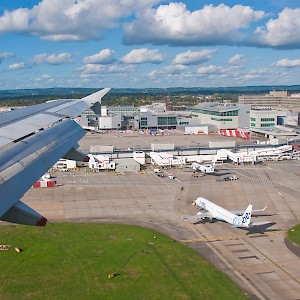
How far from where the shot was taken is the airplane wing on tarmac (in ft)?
33.8

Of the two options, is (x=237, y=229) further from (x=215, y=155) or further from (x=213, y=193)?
(x=215, y=155)

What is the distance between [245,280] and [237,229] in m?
12.9

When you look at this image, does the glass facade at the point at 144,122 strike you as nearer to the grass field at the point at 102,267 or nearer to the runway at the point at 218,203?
the runway at the point at 218,203

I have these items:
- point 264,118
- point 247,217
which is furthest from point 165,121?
point 247,217

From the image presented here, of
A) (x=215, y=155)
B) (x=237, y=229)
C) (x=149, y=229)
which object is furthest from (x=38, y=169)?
(x=215, y=155)

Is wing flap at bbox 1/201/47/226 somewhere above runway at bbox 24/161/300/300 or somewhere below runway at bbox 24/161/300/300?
above

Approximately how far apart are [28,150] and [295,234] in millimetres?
36936

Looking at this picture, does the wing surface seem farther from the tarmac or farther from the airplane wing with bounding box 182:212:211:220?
the tarmac

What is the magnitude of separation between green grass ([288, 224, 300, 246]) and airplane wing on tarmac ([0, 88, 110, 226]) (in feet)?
94.4

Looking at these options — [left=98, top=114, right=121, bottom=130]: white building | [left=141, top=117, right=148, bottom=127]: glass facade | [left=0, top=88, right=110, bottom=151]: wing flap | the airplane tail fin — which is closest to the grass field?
the airplane tail fin

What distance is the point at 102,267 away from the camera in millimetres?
33625

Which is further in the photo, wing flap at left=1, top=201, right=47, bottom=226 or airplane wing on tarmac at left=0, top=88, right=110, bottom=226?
airplane wing on tarmac at left=0, top=88, right=110, bottom=226

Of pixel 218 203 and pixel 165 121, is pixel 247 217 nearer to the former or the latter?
pixel 218 203

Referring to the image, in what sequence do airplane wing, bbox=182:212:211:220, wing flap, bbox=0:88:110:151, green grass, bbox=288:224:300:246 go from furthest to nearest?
airplane wing, bbox=182:212:211:220
green grass, bbox=288:224:300:246
wing flap, bbox=0:88:110:151
